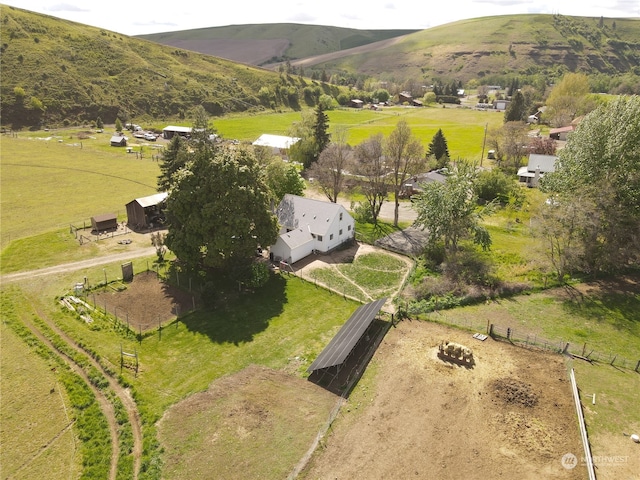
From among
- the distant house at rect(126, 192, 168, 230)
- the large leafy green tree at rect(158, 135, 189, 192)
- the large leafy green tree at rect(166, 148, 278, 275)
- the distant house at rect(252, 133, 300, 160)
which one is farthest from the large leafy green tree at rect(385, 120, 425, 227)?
the distant house at rect(252, 133, 300, 160)

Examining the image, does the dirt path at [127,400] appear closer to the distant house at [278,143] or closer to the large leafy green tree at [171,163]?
the large leafy green tree at [171,163]

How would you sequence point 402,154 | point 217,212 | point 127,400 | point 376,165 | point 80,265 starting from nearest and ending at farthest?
point 127,400, point 217,212, point 80,265, point 402,154, point 376,165

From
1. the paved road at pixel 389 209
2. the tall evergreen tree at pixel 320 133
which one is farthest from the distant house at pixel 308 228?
the tall evergreen tree at pixel 320 133

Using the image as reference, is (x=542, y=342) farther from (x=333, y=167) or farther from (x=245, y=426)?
(x=333, y=167)

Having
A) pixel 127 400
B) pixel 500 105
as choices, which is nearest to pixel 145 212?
pixel 127 400

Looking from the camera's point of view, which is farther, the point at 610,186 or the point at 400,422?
the point at 610,186

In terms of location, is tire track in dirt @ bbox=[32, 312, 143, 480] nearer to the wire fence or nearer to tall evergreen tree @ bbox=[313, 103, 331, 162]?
the wire fence

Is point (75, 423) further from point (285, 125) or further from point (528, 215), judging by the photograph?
point (285, 125)
